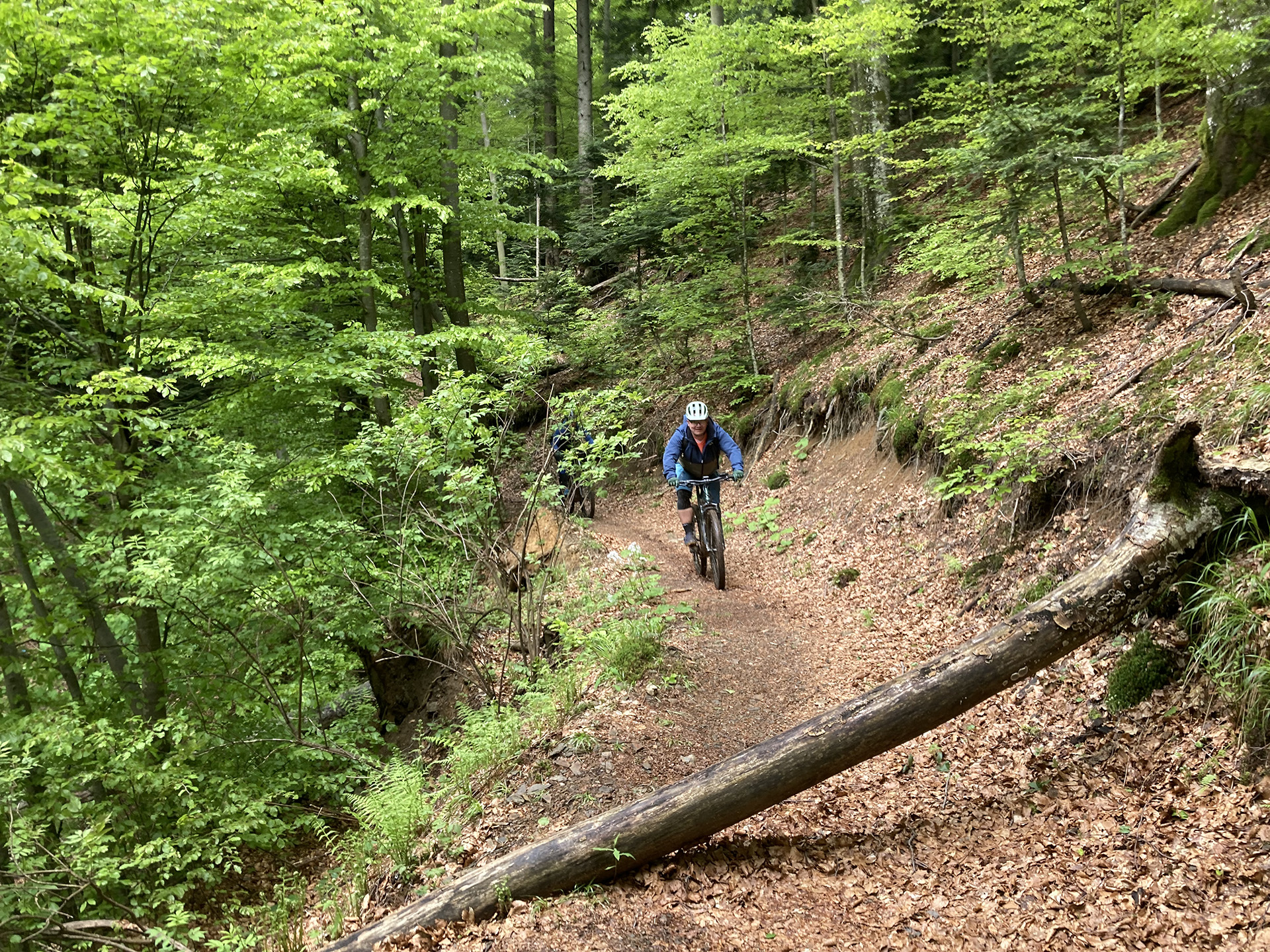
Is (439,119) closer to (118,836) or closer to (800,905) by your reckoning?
(118,836)

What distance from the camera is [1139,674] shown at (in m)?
4.23

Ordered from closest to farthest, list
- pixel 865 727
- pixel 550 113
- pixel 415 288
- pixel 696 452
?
pixel 865 727, pixel 696 452, pixel 415 288, pixel 550 113

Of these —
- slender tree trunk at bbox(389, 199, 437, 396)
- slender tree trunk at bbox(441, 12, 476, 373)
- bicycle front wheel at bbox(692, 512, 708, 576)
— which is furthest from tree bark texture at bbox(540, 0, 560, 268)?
bicycle front wheel at bbox(692, 512, 708, 576)

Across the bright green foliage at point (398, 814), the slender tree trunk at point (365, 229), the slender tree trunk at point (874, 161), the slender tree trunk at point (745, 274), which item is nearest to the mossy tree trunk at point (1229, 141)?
the slender tree trunk at point (874, 161)

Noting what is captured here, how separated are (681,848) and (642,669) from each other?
2.28 meters

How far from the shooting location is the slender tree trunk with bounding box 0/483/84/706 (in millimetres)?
7047

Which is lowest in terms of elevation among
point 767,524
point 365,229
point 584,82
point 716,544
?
point 767,524

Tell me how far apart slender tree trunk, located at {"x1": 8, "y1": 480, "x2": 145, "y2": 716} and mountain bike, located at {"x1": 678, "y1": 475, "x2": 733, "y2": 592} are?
6586mm

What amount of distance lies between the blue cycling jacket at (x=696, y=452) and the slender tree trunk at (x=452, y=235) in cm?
498

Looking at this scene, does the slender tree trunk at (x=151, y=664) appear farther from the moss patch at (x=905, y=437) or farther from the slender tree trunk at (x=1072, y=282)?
the slender tree trunk at (x=1072, y=282)

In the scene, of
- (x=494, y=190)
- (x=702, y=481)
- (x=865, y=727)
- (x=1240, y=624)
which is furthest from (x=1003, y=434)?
(x=494, y=190)

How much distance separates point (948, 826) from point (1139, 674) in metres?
1.51

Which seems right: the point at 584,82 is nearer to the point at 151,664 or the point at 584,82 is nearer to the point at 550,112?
the point at 550,112

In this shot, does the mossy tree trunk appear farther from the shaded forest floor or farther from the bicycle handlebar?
the bicycle handlebar
